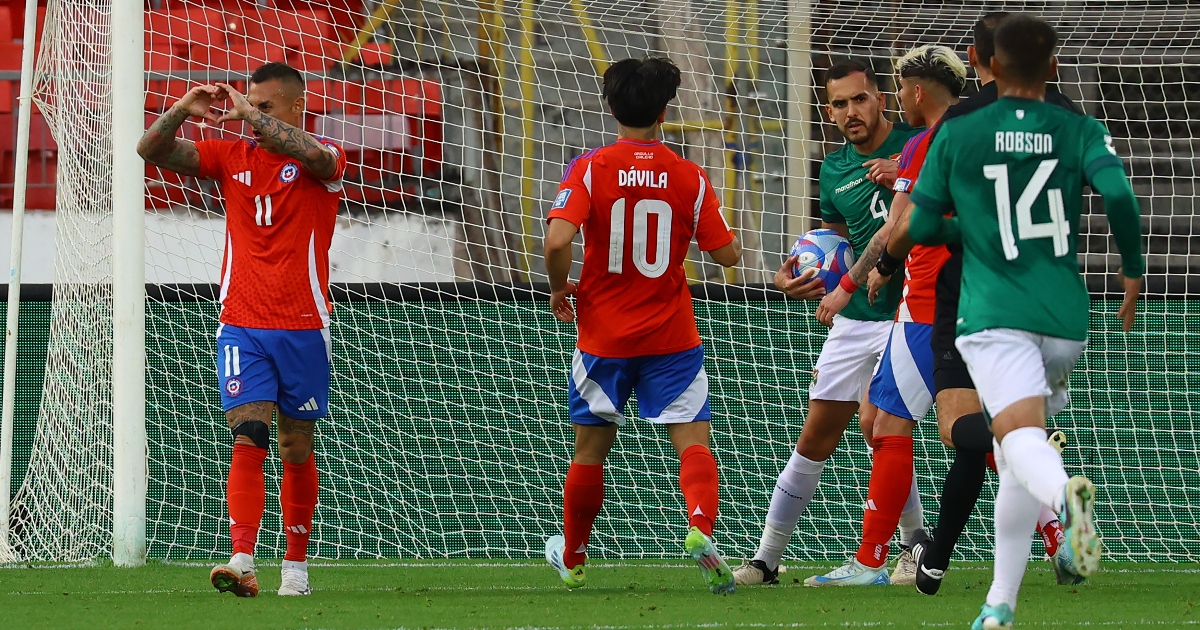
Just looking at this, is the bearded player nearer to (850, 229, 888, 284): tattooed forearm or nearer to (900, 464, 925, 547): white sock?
(900, 464, 925, 547): white sock

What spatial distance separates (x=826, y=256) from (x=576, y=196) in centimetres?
100

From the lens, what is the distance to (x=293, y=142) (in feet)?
15.9

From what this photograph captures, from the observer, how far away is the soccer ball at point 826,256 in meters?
5.18

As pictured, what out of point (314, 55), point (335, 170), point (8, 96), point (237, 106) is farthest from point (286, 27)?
point (237, 106)

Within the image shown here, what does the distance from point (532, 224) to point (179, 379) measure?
7.08 feet

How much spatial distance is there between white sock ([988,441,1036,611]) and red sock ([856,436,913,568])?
155 cm

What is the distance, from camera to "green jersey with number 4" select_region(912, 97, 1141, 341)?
343 centimetres

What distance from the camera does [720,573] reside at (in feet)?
14.8

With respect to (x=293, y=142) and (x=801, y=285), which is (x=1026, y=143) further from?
(x=293, y=142)

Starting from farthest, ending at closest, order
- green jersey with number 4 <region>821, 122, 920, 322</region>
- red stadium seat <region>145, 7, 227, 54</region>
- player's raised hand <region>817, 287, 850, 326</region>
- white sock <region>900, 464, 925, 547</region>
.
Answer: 1. red stadium seat <region>145, 7, 227, 54</region>
2. white sock <region>900, 464, 925, 547</region>
3. green jersey with number 4 <region>821, 122, 920, 322</region>
4. player's raised hand <region>817, 287, 850, 326</region>

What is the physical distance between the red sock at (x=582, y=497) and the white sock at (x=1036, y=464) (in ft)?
6.27

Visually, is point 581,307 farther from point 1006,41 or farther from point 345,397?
point 345,397

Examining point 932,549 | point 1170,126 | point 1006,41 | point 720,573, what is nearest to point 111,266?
point 720,573

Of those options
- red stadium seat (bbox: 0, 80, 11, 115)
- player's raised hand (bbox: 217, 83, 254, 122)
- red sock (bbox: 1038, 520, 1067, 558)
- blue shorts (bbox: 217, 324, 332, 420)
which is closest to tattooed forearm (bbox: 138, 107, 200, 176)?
player's raised hand (bbox: 217, 83, 254, 122)
